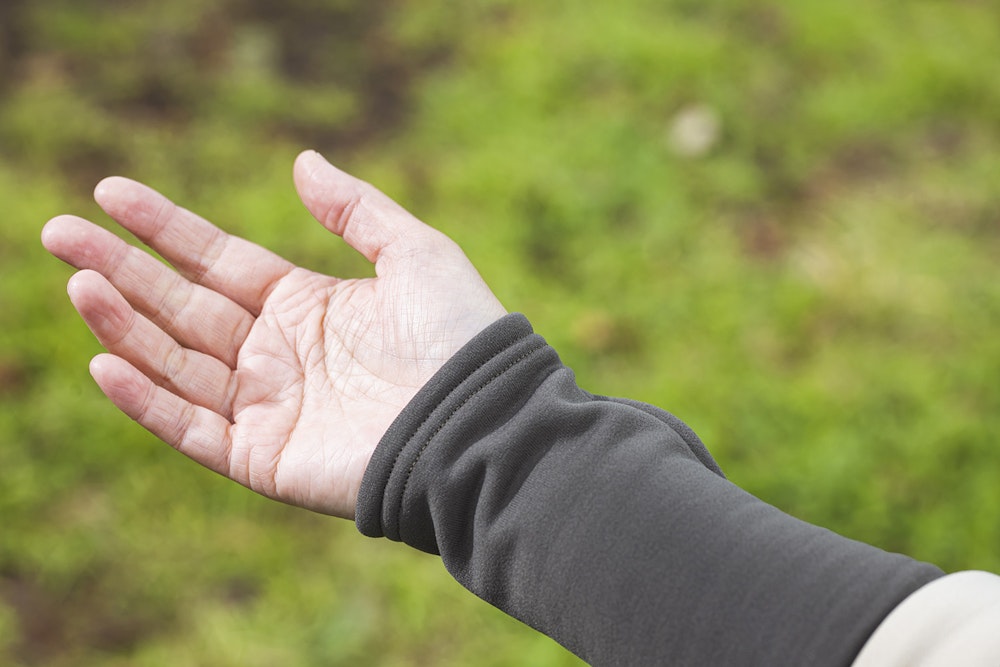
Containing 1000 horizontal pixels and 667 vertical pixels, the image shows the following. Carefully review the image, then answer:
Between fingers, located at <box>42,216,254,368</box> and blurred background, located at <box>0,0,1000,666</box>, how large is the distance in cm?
75

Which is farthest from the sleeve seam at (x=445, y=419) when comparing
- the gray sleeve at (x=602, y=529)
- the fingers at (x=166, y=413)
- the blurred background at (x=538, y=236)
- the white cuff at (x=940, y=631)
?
the blurred background at (x=538, y=236)

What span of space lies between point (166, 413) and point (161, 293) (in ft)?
0.86

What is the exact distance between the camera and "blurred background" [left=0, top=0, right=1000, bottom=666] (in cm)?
212

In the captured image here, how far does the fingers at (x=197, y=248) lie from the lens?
5.37 feet

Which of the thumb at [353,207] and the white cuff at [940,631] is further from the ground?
the thumb at [353,207]

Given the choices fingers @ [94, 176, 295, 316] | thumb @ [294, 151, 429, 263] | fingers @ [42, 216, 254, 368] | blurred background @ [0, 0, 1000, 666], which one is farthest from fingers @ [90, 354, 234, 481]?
blurred background @ [0, 0, 1000, 666]

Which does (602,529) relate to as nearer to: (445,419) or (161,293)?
(445,419)

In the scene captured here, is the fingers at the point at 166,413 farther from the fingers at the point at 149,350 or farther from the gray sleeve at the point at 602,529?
the gray sleeve at the point at 602,529

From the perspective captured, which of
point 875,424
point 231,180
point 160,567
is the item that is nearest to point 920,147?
point 875,424

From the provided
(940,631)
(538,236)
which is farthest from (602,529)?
(538,236)

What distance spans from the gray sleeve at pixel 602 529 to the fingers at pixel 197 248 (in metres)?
0.49

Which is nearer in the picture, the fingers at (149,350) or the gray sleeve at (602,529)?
the gray sleeve at (602,529)

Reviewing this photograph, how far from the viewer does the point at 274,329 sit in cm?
166

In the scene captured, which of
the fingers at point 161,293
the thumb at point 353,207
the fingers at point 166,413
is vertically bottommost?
the fingers at point 166,413
